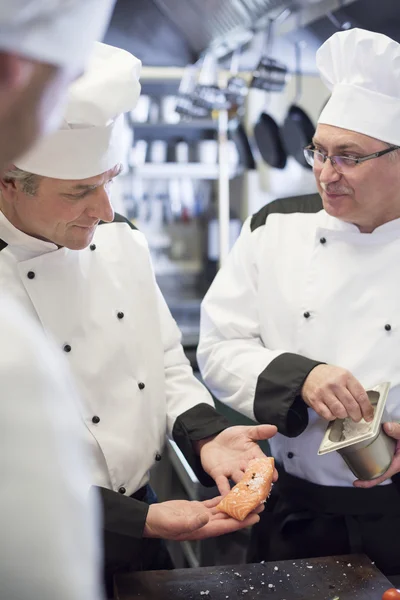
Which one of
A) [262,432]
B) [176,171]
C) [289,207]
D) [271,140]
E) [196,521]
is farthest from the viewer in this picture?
[176,171]

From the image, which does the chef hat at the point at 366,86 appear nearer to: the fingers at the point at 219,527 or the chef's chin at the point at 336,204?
the chef's chin at the point at 336,204

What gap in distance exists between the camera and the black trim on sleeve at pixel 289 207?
219 cm

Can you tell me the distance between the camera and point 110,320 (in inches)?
71.8

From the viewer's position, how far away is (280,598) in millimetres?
1447

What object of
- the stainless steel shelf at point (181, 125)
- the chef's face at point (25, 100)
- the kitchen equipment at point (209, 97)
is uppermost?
the chef's face at point (25, 100)

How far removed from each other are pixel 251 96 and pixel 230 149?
1.49 feet

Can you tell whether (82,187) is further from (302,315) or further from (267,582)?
(267,582)

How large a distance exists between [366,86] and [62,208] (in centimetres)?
91

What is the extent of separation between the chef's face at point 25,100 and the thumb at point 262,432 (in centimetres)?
119

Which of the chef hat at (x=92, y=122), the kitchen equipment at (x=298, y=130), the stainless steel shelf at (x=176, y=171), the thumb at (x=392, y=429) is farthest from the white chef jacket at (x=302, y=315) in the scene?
the stainless steel shelf at (x=176, y=171)

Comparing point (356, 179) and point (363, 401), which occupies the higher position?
point (356, 179)

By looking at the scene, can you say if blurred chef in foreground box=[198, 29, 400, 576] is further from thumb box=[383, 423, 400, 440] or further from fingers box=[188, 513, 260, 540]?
fingers box=[188, 513, 260, 540]

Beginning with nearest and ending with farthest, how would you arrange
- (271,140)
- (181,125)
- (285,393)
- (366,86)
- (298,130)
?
(285,393) < (366,86) < (298,130) < (271,140) < (181,125)

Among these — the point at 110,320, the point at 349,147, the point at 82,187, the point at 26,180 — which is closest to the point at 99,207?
the point at 82,187
